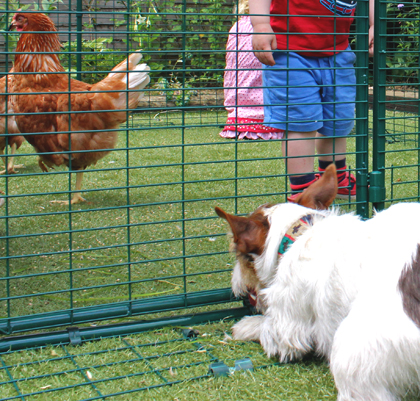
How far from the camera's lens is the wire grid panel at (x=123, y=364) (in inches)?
58.1

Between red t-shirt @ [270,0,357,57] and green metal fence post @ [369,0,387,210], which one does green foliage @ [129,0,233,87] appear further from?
green metal fence post @ [369,0,387,210]

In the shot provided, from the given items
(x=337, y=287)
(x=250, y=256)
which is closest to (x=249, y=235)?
(x=250, y=256)

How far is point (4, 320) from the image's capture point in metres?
1.76

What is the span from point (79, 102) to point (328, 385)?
2.75 m

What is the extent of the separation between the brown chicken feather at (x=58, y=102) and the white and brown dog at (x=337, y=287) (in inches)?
81.1

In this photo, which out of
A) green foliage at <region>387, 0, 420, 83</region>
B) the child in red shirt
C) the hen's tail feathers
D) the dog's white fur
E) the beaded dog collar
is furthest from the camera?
the hen's tail feathers

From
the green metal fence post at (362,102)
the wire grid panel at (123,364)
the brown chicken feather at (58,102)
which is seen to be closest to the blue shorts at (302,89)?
the green metal fence post at (362,102)

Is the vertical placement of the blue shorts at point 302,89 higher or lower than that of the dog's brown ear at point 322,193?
higher

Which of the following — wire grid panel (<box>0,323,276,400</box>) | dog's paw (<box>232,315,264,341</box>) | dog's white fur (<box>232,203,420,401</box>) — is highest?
dog's white fur (<box>232,203,420,401</box>)

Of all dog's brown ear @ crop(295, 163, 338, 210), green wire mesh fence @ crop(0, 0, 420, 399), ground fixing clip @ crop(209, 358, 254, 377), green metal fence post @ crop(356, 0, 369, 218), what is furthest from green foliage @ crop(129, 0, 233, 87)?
ground fixing clip @ crop(209, 358, 254, 377)

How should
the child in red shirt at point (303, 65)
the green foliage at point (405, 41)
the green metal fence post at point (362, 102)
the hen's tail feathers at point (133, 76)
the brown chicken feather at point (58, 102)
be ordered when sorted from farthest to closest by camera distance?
the hen's tail feathers at point (133, 76) < the brown chicken feather at point (58, 102) < the child in red shirt at point (303, 65) < the green foliage at point (405, 41) < the green metal fence post at point (362, 102)

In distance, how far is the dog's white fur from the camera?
1.27 meters

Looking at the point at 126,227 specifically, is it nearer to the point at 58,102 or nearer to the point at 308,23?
the point at 58,102

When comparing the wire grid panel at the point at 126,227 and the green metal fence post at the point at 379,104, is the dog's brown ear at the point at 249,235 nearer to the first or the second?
the wire grid panel at the point at 126,227
